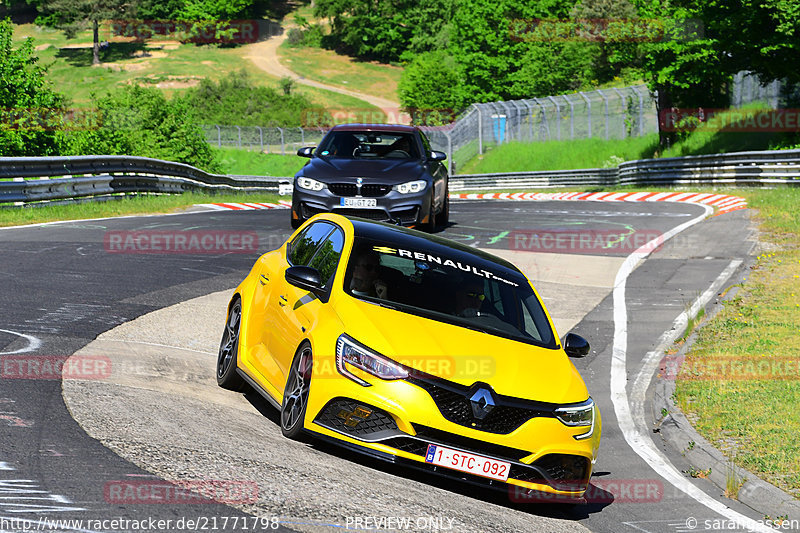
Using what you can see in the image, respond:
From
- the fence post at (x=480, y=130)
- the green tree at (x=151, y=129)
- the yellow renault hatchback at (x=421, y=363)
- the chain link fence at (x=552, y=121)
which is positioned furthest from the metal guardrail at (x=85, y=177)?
the fence post at (x=480, y=130)

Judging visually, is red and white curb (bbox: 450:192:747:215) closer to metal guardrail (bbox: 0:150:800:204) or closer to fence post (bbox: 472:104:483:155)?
metal guardrail (bbox: 0:150:800:204)

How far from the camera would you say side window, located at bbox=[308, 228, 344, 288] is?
7672mm

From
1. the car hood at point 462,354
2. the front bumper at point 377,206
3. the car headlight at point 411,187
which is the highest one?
the car hood at point 462,354

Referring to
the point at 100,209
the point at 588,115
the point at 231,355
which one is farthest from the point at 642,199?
the point at 231,355

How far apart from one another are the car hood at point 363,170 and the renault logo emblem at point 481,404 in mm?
10325

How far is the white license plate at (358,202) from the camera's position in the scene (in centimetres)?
1638

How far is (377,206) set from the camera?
53.9ft

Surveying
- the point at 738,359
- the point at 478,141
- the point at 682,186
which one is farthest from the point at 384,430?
the point at 478,141

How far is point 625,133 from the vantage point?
54562 mm

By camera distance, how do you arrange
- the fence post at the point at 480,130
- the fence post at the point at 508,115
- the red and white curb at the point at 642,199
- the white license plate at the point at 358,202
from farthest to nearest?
the fence post at the point at 480,130 → the fence post at the point at 508,115 → the red and white curb at the point at 642,199 → the white license plate at the point at 358,202

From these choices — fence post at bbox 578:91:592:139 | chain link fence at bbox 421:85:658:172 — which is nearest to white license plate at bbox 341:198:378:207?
chain link fence at bbox 421:85:658:172

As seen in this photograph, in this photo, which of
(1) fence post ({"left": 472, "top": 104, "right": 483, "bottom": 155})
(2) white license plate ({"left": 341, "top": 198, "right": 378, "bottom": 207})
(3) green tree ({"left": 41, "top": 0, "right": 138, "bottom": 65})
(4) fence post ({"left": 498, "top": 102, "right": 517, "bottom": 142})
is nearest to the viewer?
(2) white license plate ({"left": 341, "top": 198, "right": 378, "bottom": 207})

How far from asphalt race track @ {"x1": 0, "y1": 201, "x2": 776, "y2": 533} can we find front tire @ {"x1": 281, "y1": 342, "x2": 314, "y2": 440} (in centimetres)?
14

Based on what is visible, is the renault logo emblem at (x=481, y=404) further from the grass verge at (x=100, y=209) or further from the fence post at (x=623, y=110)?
the fence post at (x=623, y=110)
